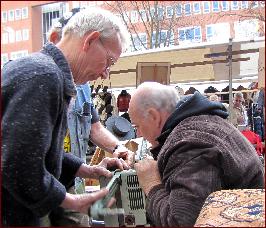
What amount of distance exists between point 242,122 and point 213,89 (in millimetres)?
728

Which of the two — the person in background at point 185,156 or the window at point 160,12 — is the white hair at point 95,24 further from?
the window at point 160,12

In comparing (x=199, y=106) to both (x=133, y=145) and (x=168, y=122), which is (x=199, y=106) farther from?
(x=133, y=145)

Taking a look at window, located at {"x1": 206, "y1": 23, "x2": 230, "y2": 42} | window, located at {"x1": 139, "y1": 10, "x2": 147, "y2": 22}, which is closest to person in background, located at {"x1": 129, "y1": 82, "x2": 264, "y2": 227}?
window, located at {"x1": 206, "y1": 23, "x2": 230, "y2": 42}

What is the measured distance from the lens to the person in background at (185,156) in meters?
1.51

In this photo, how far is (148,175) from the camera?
1.73 meters

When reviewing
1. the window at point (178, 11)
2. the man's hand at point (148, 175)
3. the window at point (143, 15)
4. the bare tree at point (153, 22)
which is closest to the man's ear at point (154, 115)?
the man's hand at point (148, 175)

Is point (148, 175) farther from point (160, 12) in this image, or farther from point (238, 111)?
point (238, 111)

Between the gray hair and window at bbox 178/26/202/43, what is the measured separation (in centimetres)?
391

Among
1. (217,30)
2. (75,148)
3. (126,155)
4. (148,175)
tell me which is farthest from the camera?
(217,30)

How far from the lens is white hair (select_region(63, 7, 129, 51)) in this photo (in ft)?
5.19

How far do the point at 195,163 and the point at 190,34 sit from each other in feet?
14.3

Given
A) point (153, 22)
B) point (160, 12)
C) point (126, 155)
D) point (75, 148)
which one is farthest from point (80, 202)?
point (153, 22)

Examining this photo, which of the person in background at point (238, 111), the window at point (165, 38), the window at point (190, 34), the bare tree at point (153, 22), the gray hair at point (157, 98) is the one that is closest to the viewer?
the gray hair at point (157, 98)

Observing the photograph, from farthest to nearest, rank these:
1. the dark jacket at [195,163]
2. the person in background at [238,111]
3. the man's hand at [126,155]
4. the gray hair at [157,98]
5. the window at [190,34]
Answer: the person in background at [238,111]
the window at [190,34]
the man's hand at [126,155]
the gray hair at [157,98]
the dark jacket at [195,163]
